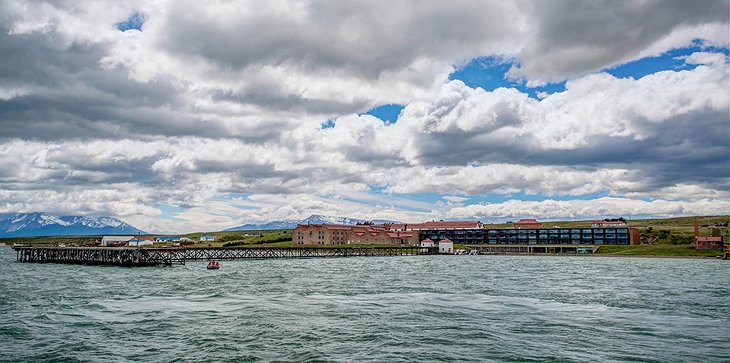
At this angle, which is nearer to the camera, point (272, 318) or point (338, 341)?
point (338, 341)

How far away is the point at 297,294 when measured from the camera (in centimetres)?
Answer: 5841

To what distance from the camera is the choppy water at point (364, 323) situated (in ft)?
99.8

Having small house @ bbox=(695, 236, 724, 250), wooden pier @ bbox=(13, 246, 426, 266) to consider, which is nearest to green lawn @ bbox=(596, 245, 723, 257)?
small house @ bbox=(695, 236, 724, 250)

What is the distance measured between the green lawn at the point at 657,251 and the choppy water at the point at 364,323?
112699 mm

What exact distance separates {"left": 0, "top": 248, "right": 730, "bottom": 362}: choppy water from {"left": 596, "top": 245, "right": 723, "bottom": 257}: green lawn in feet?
370

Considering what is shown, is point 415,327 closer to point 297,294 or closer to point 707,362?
point 707,362

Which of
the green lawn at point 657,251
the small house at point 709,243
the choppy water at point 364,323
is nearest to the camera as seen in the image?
the choppy water at point 364,323

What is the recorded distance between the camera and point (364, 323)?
130 feet

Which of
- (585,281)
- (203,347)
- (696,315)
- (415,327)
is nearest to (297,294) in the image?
(415,327)

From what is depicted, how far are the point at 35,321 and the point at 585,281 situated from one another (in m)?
68.7

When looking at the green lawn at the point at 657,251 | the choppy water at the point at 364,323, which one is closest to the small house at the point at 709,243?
the green lawn at the point at 657,251

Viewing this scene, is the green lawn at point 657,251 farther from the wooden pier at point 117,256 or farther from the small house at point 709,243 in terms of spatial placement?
the wooden pier at point 117,256

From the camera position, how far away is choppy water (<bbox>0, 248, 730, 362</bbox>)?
30422mm

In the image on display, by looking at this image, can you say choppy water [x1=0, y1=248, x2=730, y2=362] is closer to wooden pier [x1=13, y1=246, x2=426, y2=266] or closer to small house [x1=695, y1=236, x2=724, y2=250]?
wooden pier [x1=13, y1=246, x2=426, y2=266]
